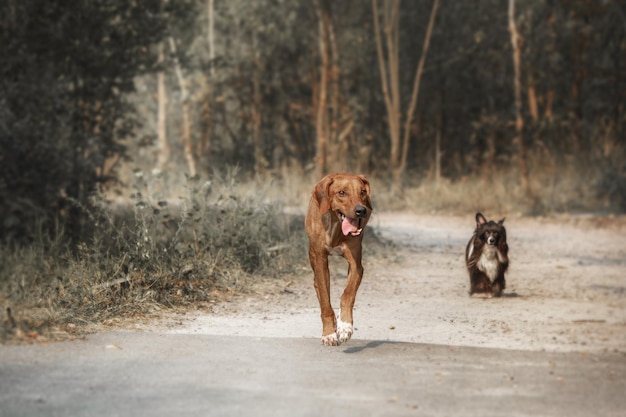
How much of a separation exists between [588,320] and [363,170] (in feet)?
70.2

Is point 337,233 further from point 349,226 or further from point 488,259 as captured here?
point 488,259

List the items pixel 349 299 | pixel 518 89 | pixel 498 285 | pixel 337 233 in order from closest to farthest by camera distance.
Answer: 1. pixel 349 299
2. pixel 337 233
3. pixel 498 285
4. pixel 518 89

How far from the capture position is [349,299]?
777 cm

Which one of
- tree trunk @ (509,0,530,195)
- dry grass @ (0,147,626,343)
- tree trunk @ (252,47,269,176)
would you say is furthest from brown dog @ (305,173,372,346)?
tree trunk @ (252,47,269,176)

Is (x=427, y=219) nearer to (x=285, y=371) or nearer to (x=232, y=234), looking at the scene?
(x=232, y=234)

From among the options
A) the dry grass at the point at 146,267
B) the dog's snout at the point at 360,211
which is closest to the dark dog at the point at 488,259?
the dry grass at the point at 146,267

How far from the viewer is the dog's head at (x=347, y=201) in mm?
7555

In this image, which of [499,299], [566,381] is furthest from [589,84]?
[566,381]

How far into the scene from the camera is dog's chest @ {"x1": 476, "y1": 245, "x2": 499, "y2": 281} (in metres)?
11.0

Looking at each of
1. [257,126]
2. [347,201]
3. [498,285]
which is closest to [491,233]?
[498,285]

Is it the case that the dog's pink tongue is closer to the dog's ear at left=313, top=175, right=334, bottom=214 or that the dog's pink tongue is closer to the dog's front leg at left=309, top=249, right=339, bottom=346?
the dog's ear at left=313, top=175, right=334, bottom=214

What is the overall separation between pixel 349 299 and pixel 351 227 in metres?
0.55

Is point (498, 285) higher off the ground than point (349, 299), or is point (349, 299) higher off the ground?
point (349, 299)

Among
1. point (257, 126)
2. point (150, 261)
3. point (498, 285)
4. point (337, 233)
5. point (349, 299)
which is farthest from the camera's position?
point (257, 126)
